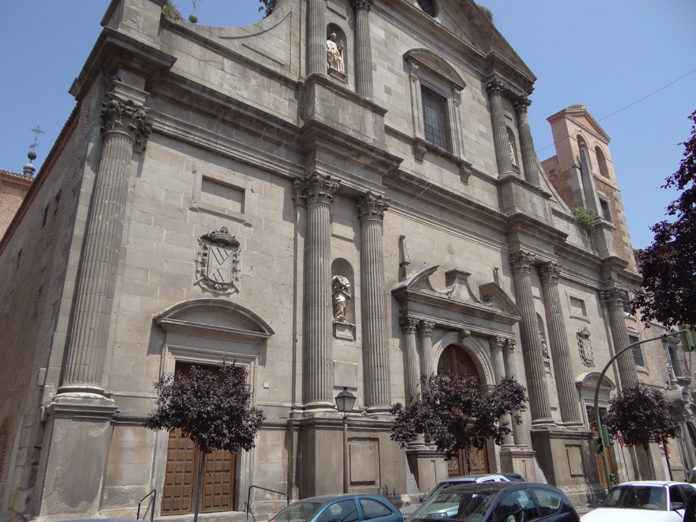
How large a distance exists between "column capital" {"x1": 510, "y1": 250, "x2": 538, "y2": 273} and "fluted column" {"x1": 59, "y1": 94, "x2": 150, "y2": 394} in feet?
48.8

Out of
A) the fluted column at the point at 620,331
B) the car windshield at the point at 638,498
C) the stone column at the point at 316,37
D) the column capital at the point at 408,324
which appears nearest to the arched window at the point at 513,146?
the fluted column at the point at 620,331

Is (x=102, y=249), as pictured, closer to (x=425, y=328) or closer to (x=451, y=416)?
(x=451, y=416)

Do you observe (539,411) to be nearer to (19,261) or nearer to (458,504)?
(458,504)

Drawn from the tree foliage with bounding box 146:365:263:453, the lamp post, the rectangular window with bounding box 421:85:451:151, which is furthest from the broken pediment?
the tree foliage with bounding box 146:365:263:453

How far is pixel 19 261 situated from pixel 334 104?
39.9 ft

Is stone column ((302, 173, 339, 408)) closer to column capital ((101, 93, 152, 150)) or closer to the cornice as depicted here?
column capital ((101, 93, 152, 150))

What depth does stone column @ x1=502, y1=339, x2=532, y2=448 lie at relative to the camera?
64.5ft

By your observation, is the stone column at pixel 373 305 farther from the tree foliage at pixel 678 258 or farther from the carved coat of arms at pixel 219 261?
the tree foliage at pixel 678 258

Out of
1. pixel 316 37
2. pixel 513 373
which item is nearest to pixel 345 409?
pixel 513 373

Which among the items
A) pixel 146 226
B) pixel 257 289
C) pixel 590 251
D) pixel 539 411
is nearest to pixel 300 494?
pixel 257 289

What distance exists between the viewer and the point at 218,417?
35.3 feet

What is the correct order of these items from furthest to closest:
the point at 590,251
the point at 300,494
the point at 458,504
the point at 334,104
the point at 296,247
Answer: the point at 590,251, the point at 334,104, the point at 296,247, the point at 300,494, the point at 458,504

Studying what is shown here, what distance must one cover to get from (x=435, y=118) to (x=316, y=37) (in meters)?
6.62

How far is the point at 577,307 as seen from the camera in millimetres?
26047
